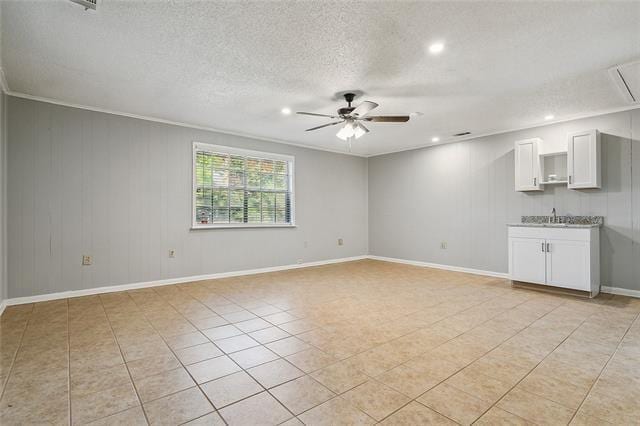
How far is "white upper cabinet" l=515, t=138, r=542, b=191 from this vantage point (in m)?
4.95

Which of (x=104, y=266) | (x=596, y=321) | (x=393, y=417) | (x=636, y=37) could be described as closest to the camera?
(x=393, y=417)

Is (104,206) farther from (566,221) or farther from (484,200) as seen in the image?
(566,221)

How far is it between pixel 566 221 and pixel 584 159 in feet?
3.13

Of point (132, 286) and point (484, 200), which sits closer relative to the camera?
point (132, 286)

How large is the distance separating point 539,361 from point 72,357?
3622 mm

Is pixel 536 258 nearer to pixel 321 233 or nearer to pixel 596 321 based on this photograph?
pixel 596 321

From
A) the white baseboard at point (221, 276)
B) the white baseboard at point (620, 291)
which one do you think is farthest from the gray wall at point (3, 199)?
the white baseboard at point (620, 291)

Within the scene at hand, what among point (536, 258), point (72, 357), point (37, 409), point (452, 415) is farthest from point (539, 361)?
point (72, 357)

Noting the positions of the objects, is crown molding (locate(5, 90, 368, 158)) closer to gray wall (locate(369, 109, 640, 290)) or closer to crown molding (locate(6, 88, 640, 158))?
crown molding (locate(6, 88, 640, 158))

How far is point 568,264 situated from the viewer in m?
4.30

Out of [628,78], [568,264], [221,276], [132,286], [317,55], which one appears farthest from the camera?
[221,276]

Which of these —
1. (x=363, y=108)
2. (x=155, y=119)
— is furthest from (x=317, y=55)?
(x=155, y=119)

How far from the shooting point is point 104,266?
14.7 feet

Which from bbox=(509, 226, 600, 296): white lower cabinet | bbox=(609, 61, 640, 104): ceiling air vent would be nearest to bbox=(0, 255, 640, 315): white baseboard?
bbox=(509, 226, 600, 296): white lower cabinet
